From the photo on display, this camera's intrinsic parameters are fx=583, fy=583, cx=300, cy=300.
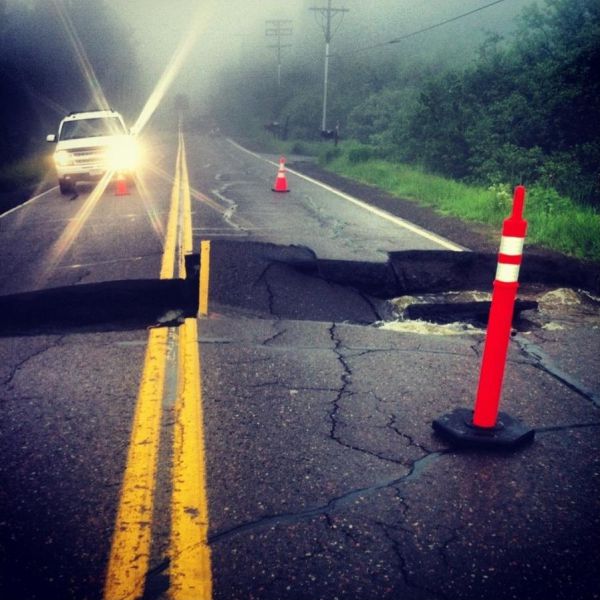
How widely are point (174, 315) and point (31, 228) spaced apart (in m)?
5.62

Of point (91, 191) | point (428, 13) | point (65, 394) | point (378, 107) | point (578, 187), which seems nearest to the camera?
point (65, 394)

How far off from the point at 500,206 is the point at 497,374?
30.7 feet

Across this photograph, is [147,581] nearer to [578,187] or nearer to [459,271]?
[459,271]

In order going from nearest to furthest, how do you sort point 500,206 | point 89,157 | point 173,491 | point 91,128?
point 173,491 < point 500,206 < point 89,157 < point 91,128

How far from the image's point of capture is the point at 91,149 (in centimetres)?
1449

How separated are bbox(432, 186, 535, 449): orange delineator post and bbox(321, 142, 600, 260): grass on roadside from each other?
5536 mm

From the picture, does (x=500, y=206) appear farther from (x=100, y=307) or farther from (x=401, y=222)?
(x=100, y=307)

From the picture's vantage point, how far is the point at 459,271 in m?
7.57

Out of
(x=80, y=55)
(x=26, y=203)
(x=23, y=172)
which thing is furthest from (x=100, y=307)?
(x=80, y=55)

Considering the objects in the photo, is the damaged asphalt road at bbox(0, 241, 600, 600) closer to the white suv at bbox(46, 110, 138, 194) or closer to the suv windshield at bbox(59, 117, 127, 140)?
the white suv at bbox(46, 110, 138, 194)

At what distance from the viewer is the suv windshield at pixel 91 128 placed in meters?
15.1

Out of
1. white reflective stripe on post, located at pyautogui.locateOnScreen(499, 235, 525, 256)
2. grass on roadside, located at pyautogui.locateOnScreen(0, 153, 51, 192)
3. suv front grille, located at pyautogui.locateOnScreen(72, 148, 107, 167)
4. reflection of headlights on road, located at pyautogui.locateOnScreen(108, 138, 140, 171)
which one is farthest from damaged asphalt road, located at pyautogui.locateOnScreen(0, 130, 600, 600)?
grass on roadside, located at pyautogui.locateOnScreen(0, 153, 51, 192)

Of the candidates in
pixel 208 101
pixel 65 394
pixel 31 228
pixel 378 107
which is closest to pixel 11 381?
pixel 65 394

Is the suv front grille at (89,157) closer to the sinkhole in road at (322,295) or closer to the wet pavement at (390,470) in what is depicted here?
the sinkhole in road at (322,295)
